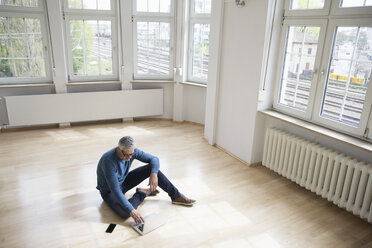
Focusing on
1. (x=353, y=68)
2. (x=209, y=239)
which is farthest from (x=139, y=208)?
(x=353, y=68)

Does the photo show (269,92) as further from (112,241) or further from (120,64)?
(120,64)

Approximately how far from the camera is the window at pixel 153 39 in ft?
17.5

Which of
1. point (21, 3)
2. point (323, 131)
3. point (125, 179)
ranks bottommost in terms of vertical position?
point (125, 179)

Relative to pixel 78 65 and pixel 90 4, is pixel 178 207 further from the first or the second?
pixel 90 4

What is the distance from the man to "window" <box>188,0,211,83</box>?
2811 mm

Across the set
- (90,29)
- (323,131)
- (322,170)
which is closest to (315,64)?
(323,131)

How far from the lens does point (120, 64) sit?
18.0ft

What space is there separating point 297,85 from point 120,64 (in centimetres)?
333

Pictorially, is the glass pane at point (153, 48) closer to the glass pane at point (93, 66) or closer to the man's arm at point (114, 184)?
the glass pane at point (93, 66)

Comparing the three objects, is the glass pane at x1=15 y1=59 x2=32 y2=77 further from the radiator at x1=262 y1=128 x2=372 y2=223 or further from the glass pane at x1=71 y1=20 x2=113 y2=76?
the radiator at x1=262 y1=128 x2=372 y2=223

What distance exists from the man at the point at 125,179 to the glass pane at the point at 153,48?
3.03 metres

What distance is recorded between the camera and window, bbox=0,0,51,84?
4727 millimetres

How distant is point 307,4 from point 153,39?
Result: 9.88 feet

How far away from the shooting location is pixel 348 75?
2939 millimetres
